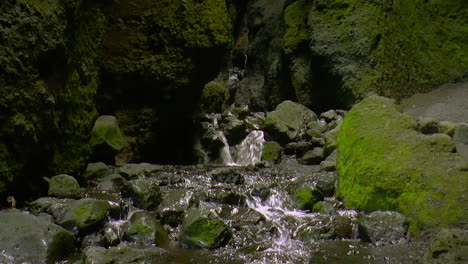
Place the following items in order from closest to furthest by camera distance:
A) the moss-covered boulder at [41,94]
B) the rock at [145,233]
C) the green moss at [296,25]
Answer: the rock at [145,233] < the moss-covered boulder at [41,94] < the green moss at [296,25]

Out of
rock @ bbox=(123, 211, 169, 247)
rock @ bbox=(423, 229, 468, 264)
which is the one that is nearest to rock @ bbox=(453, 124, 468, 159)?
rock @ bbox=(423, 229, 468, 264)

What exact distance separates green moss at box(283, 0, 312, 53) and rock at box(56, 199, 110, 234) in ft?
29.7

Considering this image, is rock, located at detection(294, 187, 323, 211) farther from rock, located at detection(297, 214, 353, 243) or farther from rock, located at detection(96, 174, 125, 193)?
rock, located at detection(96, 174, 125, 193)

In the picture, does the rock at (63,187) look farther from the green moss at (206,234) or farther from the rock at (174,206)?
the green moss at (206,234)

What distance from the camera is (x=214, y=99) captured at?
16.2 metres

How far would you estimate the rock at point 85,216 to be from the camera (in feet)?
18.0

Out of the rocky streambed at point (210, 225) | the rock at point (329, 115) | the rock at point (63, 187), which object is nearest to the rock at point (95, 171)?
the rocky streambed at point (210, 225)

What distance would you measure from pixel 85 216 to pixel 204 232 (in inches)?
55.6

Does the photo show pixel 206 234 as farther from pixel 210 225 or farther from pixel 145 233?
pixel 145 233

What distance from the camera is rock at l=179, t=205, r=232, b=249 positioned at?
5293 millimetres

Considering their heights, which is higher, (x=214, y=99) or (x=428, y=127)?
(x=428, y=127)

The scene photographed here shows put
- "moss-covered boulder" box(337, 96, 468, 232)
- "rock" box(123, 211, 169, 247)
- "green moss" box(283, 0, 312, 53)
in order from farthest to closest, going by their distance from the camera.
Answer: "green moss" box(283, 0, 312, 53)
"moss-covered boulder" box(337, 96, 468, 232)
"rock" box(123, 211, 169, 247)

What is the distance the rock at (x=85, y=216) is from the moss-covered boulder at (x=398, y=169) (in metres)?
3.30

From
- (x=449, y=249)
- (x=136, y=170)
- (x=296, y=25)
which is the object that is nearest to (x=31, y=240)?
(x=449, y=249)
